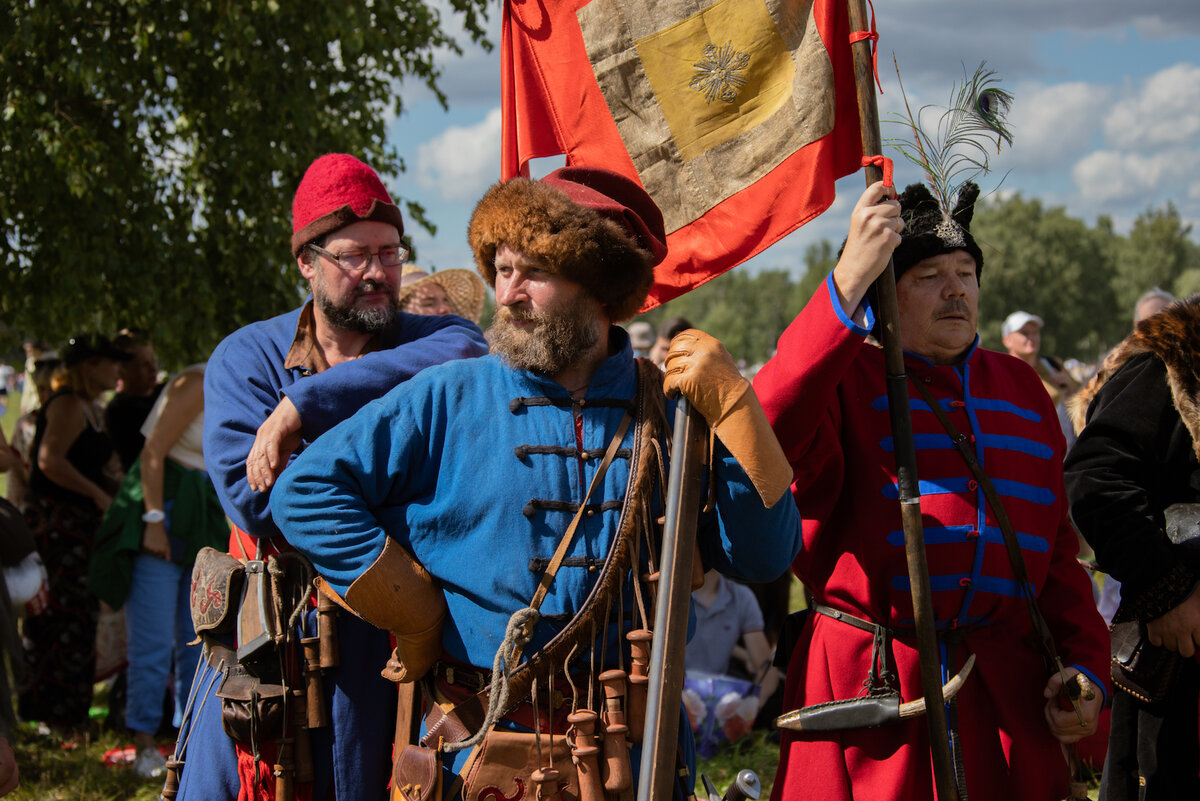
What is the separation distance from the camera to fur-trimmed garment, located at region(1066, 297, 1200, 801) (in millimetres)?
3316

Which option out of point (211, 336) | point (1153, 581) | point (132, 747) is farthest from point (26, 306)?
point (1153, 581)

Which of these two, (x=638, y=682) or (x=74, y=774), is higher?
(x=638, y=682)

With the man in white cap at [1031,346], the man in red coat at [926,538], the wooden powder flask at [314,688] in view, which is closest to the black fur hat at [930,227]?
the man in red coat at [926,538]

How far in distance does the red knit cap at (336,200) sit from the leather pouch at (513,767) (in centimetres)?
149

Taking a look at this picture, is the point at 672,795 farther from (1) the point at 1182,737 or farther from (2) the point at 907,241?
(1) the point at 1182,737

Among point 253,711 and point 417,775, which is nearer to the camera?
point 417,775

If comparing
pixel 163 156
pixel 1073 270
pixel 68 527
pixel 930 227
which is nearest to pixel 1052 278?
pixel 1073 270

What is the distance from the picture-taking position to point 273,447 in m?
2.79

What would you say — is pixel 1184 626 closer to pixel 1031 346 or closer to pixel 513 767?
pixel 513 767

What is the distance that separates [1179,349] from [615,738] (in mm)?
2188

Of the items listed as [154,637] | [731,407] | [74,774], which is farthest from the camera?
[154,637]

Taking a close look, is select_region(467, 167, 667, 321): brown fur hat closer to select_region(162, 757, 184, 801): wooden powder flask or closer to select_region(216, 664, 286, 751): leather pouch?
select_region(216, 664, 286, 751): leather pouch

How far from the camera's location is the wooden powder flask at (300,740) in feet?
9.71

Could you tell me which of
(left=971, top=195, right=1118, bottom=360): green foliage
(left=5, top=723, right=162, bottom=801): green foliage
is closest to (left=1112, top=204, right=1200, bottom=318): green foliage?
(left=971, top=195, right=1118, bottom=360): green foliage
